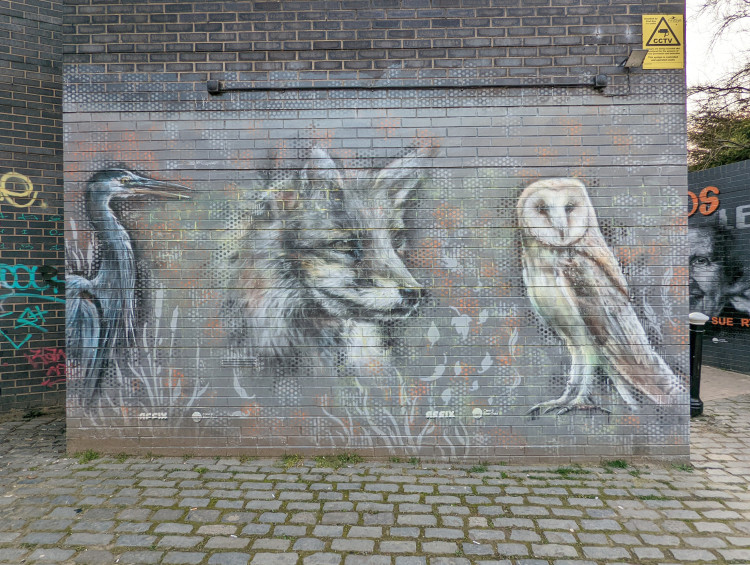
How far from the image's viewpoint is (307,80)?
446 centimetres

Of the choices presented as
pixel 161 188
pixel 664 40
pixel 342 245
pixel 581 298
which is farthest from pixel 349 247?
pixel 664 40

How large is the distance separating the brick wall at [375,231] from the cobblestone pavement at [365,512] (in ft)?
1.04

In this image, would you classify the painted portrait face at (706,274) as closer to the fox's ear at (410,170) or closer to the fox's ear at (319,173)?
the fox's ear at (410,170)

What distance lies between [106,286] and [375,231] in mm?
2763

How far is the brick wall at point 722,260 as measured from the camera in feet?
26.2

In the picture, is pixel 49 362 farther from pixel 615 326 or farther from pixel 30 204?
pixel 615 326

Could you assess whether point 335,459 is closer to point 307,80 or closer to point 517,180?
point 517,180

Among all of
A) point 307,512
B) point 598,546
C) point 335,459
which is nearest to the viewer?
point 598,546

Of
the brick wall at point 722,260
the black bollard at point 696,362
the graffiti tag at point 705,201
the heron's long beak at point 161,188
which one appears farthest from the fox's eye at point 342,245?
the graffiti tag at point 705,201

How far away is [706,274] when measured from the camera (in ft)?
28.3

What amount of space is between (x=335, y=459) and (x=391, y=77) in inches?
150

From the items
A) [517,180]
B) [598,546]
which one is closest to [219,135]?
[517,180]

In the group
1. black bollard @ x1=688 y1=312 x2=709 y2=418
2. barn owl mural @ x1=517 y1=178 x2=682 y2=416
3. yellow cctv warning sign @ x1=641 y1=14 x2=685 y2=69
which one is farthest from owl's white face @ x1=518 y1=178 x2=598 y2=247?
black bollard @ x1=688 y1=312 x2=709 y2=418

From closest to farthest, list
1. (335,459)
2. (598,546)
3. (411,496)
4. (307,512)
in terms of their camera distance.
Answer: (598,546) < (307,512) < (411,496) < (335,459)
